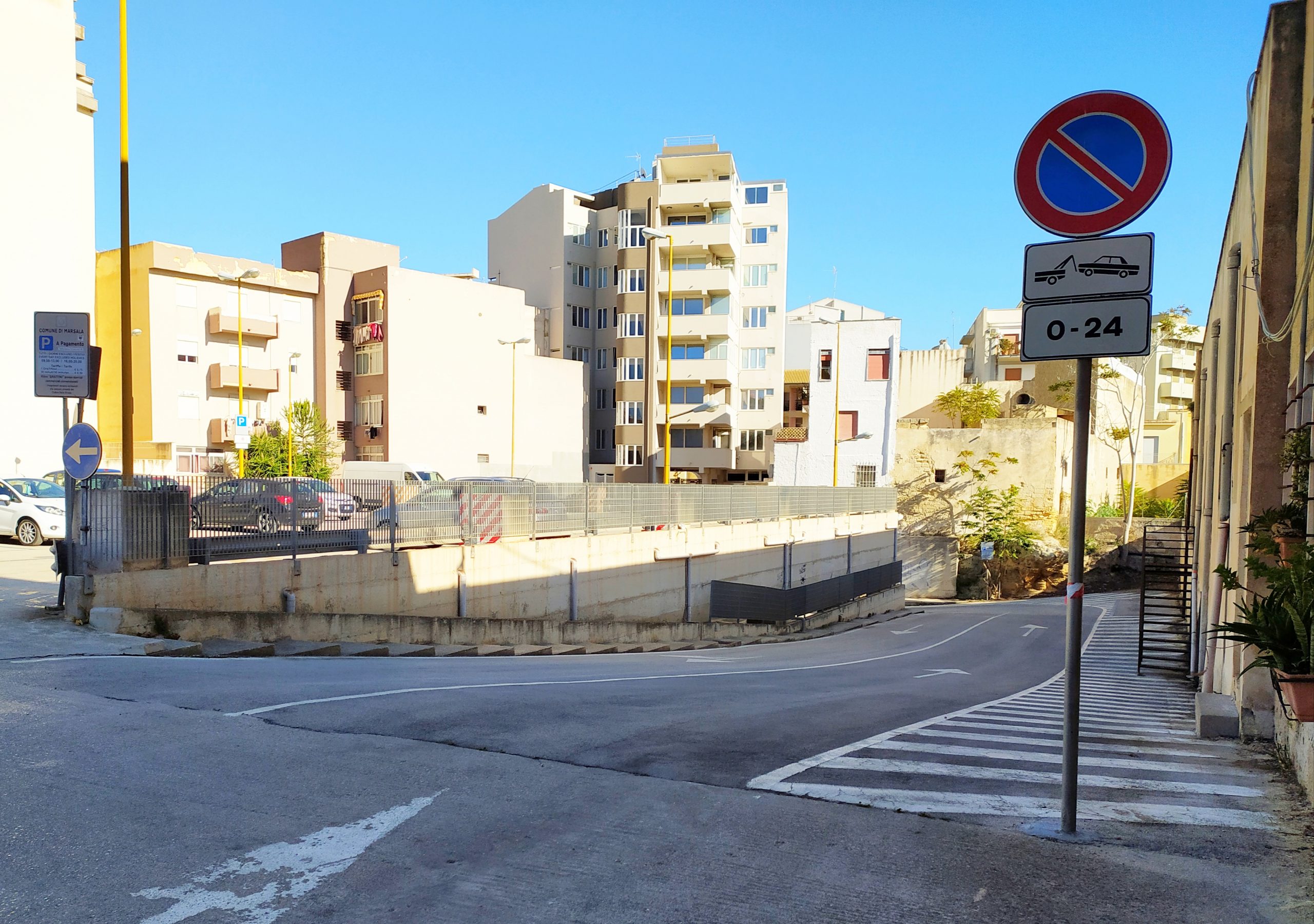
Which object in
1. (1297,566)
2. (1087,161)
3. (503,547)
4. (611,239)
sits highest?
(611,239)

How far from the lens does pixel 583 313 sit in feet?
221

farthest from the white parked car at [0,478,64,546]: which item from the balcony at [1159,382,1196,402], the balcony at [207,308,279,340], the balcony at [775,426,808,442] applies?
the balcony at [1159,382,1196,402]

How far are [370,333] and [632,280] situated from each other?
59.3 ft

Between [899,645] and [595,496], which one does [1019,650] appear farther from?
[595,496]

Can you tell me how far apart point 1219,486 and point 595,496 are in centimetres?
1534

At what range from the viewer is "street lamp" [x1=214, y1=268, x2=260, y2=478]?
139ft

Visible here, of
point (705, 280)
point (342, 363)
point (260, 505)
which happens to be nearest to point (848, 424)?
point (705, 280)

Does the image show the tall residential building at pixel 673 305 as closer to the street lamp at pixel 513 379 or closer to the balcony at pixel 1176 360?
the street lamp at pixel 513 379

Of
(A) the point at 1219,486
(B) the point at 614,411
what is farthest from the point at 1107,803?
(B) the point at 614,411

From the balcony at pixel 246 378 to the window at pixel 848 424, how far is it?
3480 cm

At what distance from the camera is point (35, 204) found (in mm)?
42031

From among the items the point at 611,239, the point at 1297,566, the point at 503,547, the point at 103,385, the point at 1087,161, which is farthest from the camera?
the point at 611,239

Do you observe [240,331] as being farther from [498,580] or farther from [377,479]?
[498,580]

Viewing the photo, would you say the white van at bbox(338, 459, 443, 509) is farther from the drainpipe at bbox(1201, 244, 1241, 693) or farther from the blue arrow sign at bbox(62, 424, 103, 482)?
the drainpipe at bbox(1201, 244, 1241, 693)
